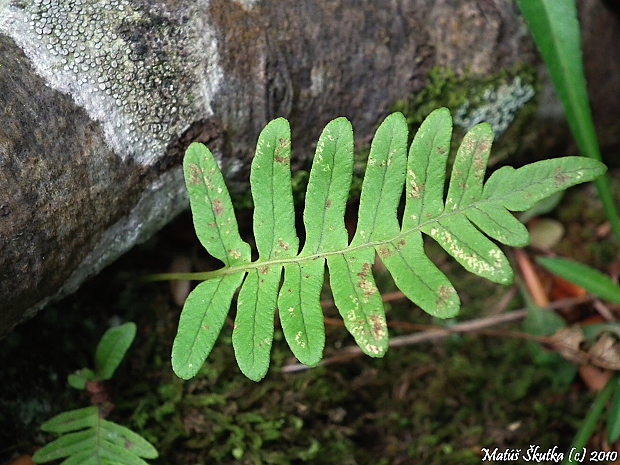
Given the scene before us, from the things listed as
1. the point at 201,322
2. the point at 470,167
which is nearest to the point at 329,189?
the point at 470,167

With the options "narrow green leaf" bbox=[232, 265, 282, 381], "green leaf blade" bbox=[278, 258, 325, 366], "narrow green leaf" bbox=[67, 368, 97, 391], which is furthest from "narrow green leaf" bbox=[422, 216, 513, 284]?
"narrow green leaf" bbox=[67, 368, 97, 391]

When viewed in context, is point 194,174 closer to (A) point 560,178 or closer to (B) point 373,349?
(B) point 373,349

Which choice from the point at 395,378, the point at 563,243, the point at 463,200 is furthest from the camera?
the point at 563,243

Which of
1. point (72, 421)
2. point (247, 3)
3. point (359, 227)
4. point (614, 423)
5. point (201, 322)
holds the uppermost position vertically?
point (247, 3)

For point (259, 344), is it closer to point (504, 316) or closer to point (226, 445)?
point (226, 445)

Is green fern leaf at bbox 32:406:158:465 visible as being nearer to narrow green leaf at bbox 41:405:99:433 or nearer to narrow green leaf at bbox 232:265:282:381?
narrow green leaf at bbox 41:405:99:433

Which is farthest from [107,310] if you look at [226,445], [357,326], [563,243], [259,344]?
[563,243]
